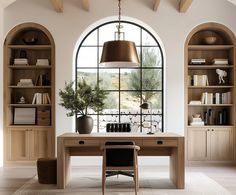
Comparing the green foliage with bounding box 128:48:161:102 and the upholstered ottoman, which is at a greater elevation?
the green foliage with bounding box 128:48:161:102

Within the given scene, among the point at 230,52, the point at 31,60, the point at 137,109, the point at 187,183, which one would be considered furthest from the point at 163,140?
the point at 31,60

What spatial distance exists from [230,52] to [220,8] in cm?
92

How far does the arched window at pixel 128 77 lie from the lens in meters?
8.58

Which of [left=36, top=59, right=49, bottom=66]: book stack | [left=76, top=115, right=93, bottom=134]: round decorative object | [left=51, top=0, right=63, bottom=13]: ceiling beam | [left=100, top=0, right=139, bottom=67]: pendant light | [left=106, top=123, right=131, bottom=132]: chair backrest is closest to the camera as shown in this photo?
[left=100, top=0, right=139, bottom=67]: pendant light

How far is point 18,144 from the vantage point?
8.20 meters

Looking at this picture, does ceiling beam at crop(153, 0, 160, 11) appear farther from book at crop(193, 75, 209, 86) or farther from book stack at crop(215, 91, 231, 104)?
book stack at crop(215, 91, 231, 104)

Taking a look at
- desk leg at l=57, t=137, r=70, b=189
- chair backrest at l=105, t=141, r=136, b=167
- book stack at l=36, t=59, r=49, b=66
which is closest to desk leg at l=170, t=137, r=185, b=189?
chair backrest at l=105, t=141, r=136, b=167

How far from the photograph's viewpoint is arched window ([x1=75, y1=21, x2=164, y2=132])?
28.1 ft

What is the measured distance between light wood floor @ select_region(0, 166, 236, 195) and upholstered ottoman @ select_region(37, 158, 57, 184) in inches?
13.8

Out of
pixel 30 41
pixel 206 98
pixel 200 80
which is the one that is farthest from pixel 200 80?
pixel 30 41

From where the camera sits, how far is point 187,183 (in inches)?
249

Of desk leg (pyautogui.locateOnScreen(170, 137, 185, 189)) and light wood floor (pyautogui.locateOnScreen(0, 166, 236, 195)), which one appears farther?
light wood floor (pyautogui.locateOnScreen(0, 166, 236, 195))

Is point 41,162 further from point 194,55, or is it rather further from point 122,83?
point 194,55

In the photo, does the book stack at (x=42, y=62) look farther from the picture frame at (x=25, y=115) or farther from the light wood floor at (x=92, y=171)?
the light wood floor at (x=92, y=171)
